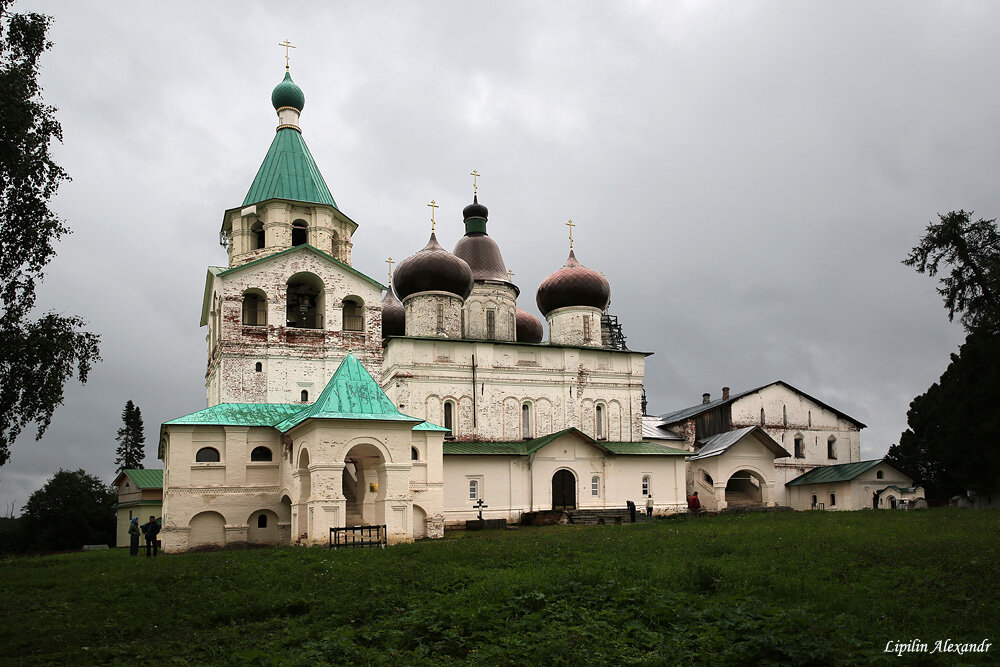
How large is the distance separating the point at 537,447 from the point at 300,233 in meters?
12.1

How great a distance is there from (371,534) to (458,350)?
37.9ft

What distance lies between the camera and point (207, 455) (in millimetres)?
24031

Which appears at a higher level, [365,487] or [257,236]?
[257,236]

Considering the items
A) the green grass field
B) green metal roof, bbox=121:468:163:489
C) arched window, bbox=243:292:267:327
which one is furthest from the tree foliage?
green metal roof, bbox=121:468:163:489

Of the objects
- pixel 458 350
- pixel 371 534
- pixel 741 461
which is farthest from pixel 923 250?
pixel 371 534

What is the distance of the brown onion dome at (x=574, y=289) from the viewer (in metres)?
35.5

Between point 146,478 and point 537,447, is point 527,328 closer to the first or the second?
point 537,447

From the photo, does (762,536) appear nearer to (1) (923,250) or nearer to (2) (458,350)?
(1) (923,250)

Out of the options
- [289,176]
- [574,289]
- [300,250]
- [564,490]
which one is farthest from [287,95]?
[564,490]

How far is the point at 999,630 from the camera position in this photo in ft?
25.7

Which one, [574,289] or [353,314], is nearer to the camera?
[353,314]

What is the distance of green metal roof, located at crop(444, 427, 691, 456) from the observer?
29578 millimetres

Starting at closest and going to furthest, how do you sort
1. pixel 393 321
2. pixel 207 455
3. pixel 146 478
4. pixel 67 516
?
pixel 207 455 → pixel 393 321 → pixel 146 478 → pixel 67 516

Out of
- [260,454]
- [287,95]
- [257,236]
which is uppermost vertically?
[287,95]
